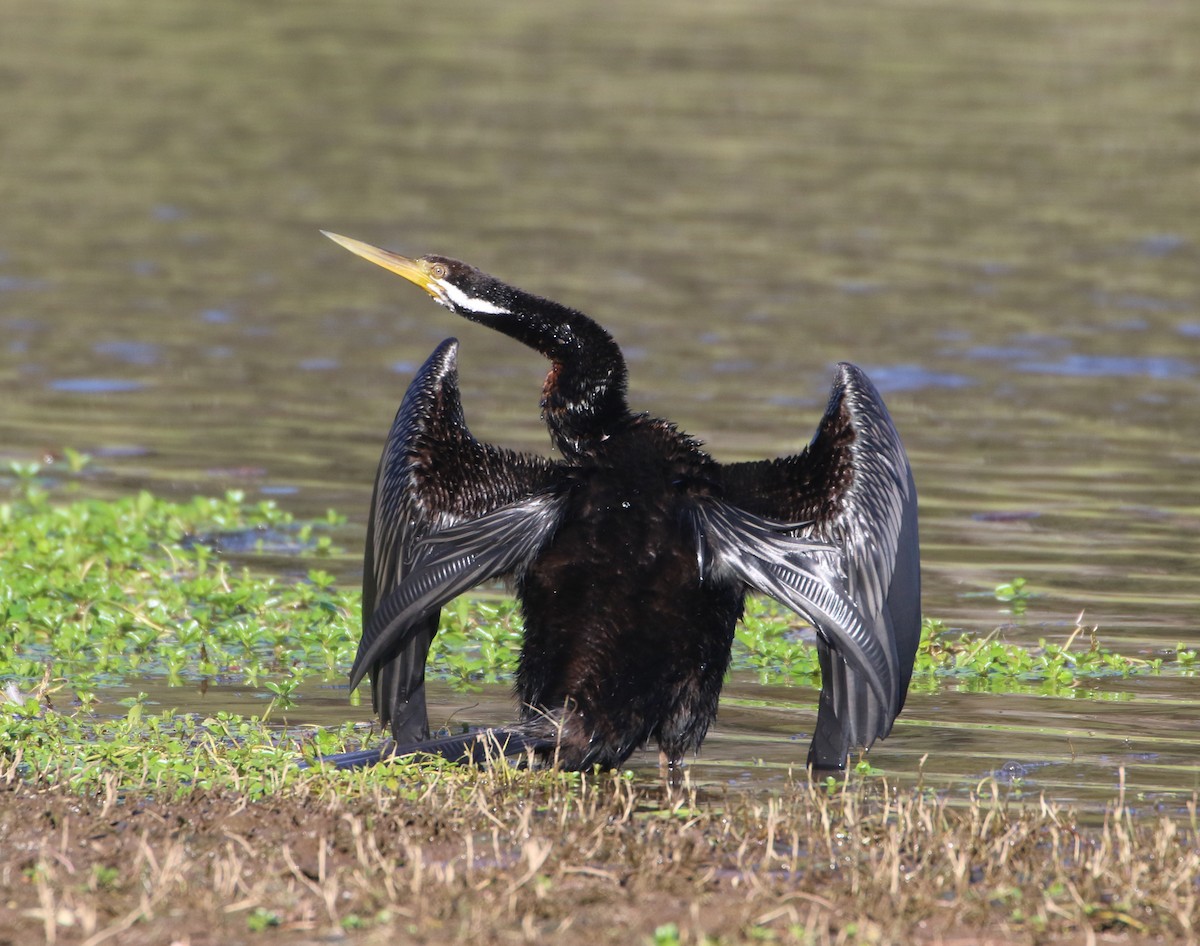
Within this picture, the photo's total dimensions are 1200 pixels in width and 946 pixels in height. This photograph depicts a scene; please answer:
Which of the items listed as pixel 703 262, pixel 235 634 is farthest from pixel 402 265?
pixel 703 262

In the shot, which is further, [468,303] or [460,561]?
[468,303]

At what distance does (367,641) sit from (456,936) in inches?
75.6

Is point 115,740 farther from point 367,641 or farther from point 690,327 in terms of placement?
point 690,327

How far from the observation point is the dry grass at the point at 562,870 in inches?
166

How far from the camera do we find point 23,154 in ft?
63.7

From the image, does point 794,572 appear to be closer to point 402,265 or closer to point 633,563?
point 633,563

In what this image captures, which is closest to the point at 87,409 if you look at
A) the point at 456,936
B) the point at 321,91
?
the point at 456,936

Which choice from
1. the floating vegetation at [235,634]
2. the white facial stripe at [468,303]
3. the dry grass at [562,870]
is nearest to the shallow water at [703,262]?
the floating vegetation at [235,634]

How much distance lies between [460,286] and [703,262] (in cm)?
964

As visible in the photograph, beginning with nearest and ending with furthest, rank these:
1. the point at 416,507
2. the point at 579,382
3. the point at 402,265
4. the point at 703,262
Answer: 1. the point at 416,507
2. the point at 579,382
3. the point at 402,265
4. the point at 703,262

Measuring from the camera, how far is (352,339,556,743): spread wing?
604cm

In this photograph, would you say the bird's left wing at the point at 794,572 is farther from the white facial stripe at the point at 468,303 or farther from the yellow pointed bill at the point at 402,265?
the yellow pointed bill at the point at 402,265

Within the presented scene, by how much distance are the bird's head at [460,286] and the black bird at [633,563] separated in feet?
1.49

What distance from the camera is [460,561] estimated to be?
5.82 metres
